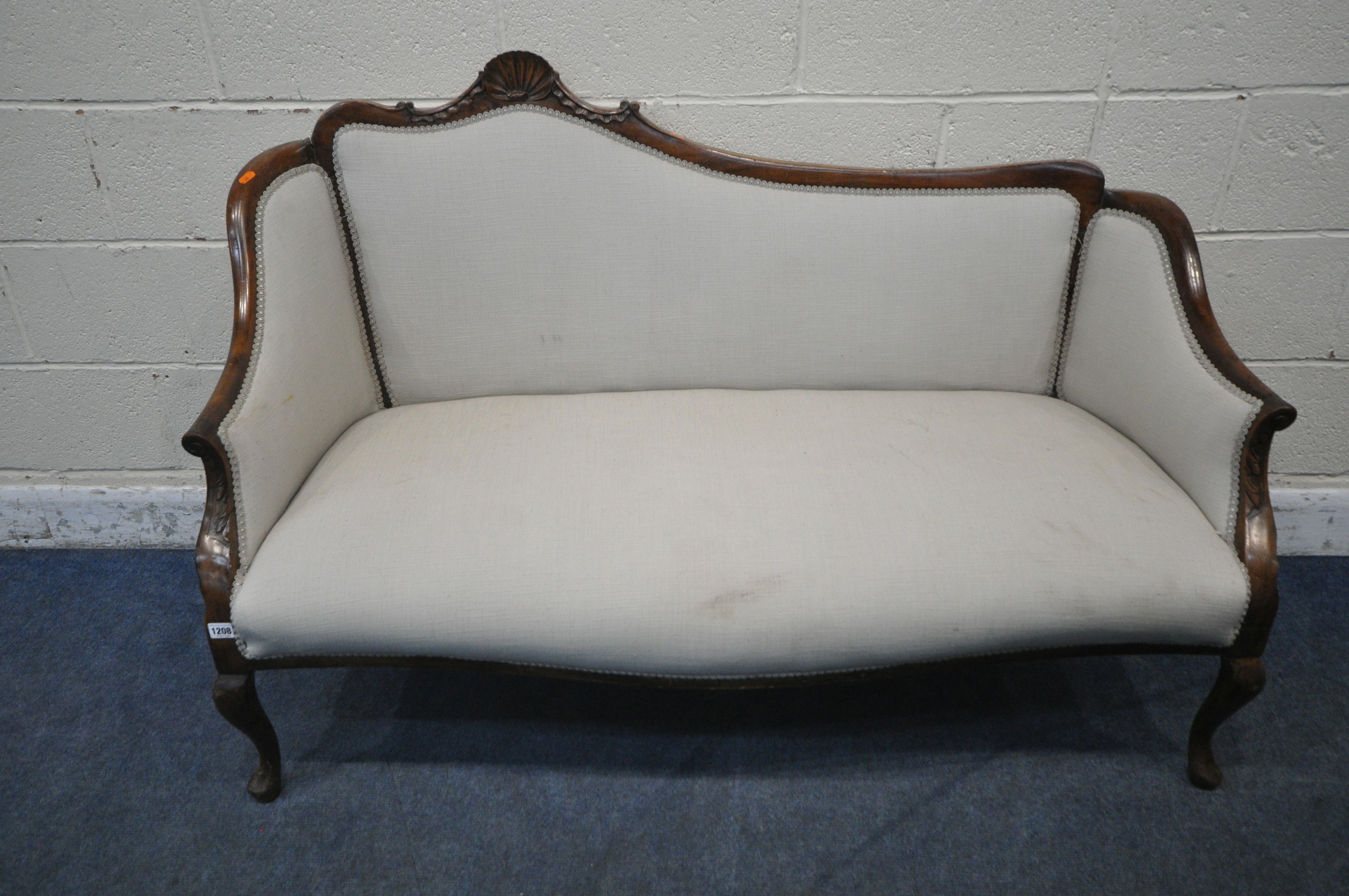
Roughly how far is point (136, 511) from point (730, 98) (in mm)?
1440

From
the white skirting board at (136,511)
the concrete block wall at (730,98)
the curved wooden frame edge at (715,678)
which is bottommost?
the white skirting board at (136,511)

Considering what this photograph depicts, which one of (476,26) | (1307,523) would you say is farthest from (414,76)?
(1307,523)

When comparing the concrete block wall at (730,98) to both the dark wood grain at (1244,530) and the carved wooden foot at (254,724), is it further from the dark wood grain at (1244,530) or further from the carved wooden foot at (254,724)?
the carved wooden foot at (254,724)

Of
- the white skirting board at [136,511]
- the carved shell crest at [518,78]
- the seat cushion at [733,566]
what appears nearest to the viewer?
the seat cushion at [733,566]

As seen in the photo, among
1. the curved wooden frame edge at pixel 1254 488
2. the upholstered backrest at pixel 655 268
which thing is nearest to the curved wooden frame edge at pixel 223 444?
the upholstered backrest at pixel 655 268

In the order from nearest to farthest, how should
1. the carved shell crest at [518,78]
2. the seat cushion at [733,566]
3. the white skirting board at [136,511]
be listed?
1. the seat cushion at [733,566]
2. the carved shell crest at [518,78]
3. the white skirting board at [136,511]

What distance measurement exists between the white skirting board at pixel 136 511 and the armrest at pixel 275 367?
0.64 m

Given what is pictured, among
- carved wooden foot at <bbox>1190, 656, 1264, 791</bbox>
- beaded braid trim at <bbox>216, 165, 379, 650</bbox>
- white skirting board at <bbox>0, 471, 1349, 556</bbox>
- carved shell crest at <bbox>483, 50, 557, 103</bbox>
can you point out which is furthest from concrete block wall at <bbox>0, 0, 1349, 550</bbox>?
carved wooden foot at <bbox>1190, 656, 1264, 791</bbox>

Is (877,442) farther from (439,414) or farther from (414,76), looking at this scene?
(414,76)

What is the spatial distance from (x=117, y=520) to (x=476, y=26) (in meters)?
1.24

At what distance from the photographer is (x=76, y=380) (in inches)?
64.1

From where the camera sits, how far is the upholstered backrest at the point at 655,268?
1324 millimetres

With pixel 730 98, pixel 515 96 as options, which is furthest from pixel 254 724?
pixel 730 98

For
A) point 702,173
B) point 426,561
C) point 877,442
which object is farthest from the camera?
point 702,173
